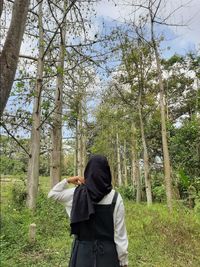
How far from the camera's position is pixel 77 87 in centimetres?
1408

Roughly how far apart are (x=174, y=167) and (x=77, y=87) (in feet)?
36.5

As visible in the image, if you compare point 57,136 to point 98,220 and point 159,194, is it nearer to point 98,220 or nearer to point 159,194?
point 98,220

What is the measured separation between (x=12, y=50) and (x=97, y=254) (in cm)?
194

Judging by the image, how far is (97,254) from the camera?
339 centimetres

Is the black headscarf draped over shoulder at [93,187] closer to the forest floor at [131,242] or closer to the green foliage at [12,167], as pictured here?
the forest floor at [131,242]

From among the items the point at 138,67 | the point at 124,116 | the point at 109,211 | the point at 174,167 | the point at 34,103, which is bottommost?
the point at 109,211

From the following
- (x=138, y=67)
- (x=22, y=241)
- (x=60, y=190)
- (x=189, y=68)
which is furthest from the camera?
(x=189, y=68)

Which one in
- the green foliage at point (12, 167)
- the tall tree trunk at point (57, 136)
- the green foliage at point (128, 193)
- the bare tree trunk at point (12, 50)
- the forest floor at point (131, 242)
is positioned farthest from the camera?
the green foliage at point (128, 193)

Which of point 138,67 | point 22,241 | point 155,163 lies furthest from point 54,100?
point 155,163

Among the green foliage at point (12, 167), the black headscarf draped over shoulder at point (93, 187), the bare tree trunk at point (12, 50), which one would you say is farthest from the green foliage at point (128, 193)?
the bare tree trunk at point (12, 50)

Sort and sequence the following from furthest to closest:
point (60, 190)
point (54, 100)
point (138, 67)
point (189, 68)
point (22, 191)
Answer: point (189, 68) < point (138, 67) < point (22, 191) < point (54, 100) < point (60, 190)

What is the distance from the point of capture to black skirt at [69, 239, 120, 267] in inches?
134

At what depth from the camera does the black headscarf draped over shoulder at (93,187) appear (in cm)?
329

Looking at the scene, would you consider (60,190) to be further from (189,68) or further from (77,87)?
(189,68)
